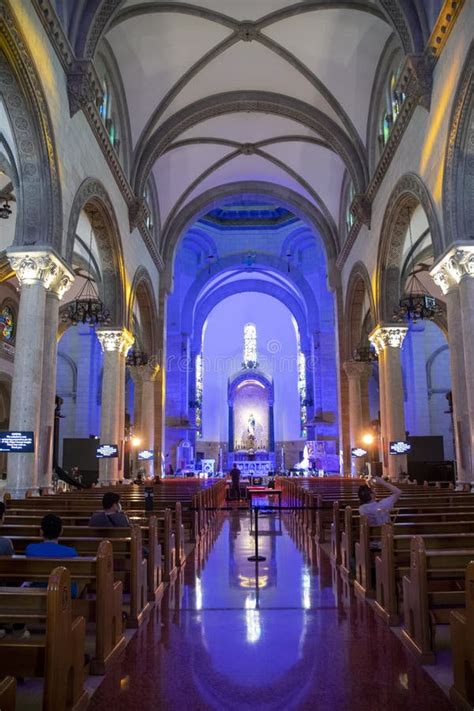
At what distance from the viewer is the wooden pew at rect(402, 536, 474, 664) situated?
4332mm

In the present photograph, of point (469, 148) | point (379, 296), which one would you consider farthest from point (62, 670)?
point (379, 296)

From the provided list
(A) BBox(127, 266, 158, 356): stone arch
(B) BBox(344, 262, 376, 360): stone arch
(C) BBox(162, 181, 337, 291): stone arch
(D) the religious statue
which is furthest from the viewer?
(D) the religious statue

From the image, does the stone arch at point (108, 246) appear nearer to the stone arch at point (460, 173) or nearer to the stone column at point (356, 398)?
the stone arch at point (460, 173)

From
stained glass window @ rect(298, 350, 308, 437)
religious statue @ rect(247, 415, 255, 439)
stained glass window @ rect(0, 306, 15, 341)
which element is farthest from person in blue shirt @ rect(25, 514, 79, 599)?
religious statue @ rect(247, 415, 255, 439)

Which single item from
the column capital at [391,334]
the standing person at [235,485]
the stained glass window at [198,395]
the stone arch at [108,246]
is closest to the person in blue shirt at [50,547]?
the stone arch at [108,246]

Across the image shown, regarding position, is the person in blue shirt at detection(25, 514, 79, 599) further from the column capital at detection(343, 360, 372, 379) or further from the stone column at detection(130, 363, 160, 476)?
the column capital at detection(343, 360, 372, 379)

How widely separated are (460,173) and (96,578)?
10926mm

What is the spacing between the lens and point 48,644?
3.12 metres

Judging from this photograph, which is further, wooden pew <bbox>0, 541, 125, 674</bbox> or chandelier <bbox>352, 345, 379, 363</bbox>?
chandelier <bbox>352, 345, 379, 363</bbox>

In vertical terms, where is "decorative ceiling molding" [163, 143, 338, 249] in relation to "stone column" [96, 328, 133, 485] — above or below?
above

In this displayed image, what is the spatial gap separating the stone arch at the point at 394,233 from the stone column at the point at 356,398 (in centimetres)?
574

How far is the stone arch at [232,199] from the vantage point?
1073 inches

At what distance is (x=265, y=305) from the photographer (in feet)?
155

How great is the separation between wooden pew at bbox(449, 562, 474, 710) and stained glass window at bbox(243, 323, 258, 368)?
43.2m
